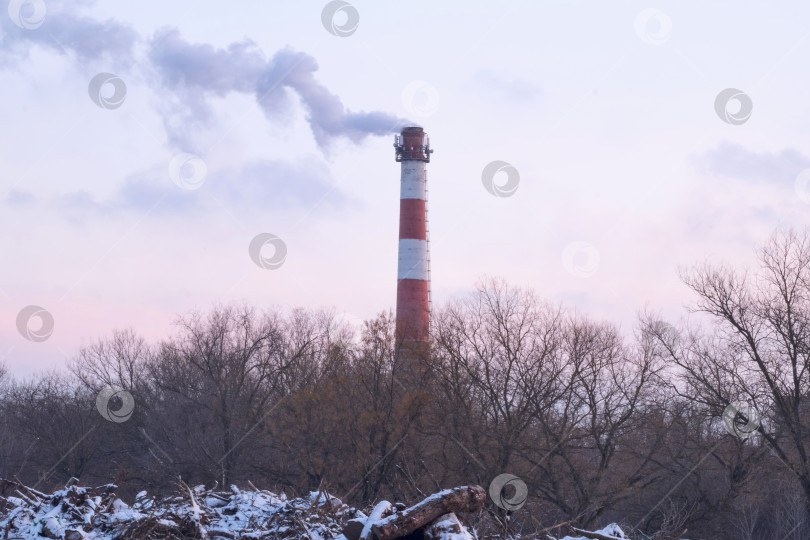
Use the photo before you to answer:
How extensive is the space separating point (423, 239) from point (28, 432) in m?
25.5

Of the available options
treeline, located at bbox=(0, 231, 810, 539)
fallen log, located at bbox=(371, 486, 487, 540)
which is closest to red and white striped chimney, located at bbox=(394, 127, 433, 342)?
treeline, located at bbox=(0, 231, 810, 539)

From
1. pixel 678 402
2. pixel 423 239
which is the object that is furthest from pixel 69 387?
pixel 678 402

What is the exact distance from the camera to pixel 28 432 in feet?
146

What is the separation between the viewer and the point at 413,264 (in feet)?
115

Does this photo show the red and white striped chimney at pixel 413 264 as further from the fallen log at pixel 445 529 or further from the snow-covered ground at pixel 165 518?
the fallen log at pixel 445 529

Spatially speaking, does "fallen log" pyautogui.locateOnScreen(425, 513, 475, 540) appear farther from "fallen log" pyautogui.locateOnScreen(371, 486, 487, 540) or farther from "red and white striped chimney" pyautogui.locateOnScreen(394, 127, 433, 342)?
"red and white striped chimney" pyautogui.locateOnScreen(394, 127, 433, 342)

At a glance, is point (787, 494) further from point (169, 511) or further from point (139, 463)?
point (139, 463)

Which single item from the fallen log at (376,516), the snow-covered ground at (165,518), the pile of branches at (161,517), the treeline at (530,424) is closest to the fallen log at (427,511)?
the fallen log at (376,516)

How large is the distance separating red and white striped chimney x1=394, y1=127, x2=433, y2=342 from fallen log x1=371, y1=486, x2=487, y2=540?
2610 centimetres

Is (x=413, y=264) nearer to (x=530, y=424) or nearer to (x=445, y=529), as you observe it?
(x=530, y=424)

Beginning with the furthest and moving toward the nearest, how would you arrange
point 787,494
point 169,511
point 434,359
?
1. point 434,359
2. point 787,494
3. point 169,511

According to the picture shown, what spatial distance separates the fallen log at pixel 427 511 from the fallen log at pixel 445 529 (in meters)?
0.08

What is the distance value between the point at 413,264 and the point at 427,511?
27555 millimetres

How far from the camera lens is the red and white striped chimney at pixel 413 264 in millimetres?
34906
